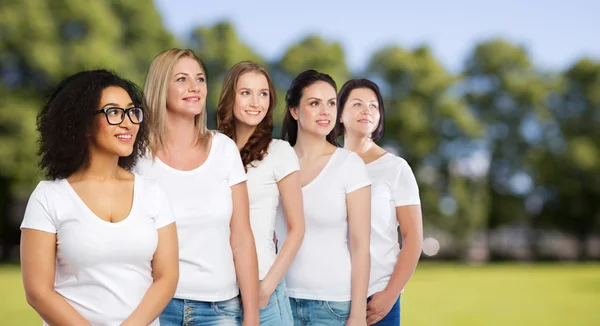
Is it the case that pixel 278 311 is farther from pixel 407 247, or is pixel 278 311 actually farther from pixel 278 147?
pixel 407 247

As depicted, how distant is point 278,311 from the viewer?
15.3 feet

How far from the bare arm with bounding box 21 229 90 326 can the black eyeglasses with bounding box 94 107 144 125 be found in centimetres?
59

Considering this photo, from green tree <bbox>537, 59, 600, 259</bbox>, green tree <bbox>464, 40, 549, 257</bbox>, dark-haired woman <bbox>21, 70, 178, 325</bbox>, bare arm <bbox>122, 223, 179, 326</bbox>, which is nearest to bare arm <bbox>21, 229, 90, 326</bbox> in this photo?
→ dark-haired woman <bbox>21, 70, 178, 325</bbox>

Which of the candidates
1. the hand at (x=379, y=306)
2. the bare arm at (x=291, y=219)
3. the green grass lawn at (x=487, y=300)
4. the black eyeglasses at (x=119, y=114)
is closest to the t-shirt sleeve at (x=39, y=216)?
the black eyeglasses at (x=119, y=114)

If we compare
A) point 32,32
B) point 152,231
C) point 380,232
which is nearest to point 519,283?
point 32,32

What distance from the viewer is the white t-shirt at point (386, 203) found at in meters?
5.37

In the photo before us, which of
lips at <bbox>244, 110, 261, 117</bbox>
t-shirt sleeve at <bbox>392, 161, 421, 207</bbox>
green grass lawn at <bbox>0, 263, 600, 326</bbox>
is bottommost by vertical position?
green grass lawn at <bbox>0, 263, 600, 326</bbox>

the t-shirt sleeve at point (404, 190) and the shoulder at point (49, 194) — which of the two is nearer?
the shoulder at point (49, 194)

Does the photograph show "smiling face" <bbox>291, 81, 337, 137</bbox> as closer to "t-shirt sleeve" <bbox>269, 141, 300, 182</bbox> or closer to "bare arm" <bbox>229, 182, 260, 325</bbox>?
"t-shirt sleeve" <bbox>269, 141, 300, 182</bbox>

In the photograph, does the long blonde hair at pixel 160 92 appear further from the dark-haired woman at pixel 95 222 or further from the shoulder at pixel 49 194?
the shoulder at pixel 49 194

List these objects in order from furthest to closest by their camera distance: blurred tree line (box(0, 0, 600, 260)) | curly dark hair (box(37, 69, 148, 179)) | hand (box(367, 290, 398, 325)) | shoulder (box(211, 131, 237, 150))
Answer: blurred tree line (box(0, 0, 600, 260)) → hand (box(367, 290, 398, 325)) → shoulder (box(211, 131, 237, 150)) → curly dark hair (box(37, 69, 148, 179))

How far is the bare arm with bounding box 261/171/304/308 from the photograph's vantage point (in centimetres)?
464

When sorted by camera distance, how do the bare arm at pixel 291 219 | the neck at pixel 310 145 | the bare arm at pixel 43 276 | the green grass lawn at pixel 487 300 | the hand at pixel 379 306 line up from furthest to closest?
the green grass lawn at pixel 487 300, the hand at pixel 379 306, the neck at pixel 310 145, the bare arm at pixel 291 219, the bare arm at pixel 43 276

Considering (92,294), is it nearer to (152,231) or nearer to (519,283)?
(152,231)
